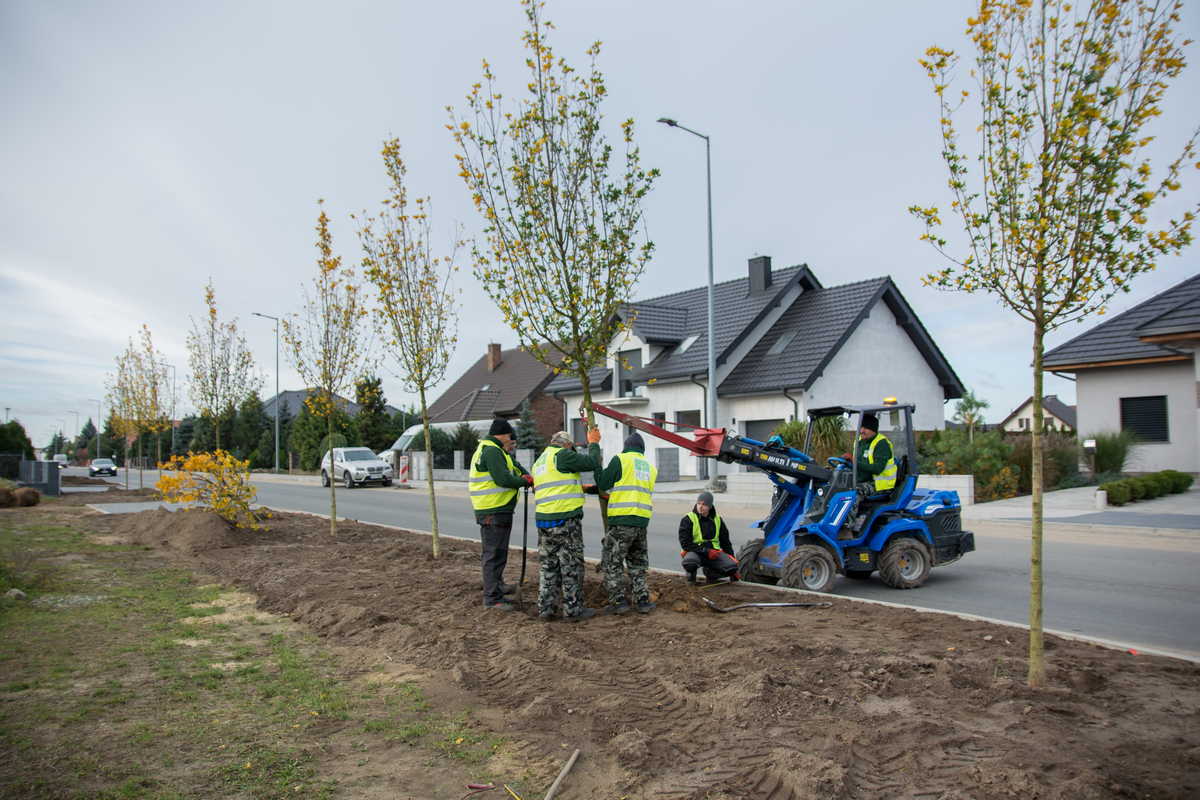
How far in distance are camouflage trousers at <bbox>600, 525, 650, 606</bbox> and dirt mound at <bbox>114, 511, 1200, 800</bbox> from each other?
0.38 m

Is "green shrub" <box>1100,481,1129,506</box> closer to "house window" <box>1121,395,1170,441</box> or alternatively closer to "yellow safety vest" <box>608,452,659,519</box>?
"house window" <box>1121,395,1170,441</box>

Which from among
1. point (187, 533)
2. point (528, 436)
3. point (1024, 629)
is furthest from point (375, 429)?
point (1024, 629)

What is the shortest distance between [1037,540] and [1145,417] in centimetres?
2180

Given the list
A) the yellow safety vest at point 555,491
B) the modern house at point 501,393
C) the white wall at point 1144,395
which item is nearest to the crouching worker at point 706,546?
the yellow safety vest at point 555,491

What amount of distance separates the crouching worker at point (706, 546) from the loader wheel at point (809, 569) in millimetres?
632

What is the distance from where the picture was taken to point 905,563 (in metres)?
9.02

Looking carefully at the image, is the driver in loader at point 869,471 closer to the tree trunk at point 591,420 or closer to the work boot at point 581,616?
the tree trunk at point 591,420

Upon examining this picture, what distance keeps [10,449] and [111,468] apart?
22.3 meters

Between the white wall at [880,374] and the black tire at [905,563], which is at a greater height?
the white wall at [880,374]

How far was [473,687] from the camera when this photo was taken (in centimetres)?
541

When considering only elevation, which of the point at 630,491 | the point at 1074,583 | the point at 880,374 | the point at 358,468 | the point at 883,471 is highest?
the point at 880,374

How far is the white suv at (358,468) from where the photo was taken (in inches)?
1265

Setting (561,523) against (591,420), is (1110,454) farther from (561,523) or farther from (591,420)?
(561,523)

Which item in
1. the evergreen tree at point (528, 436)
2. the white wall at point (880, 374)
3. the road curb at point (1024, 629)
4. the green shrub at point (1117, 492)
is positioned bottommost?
the road curb at point (1024, 629)
